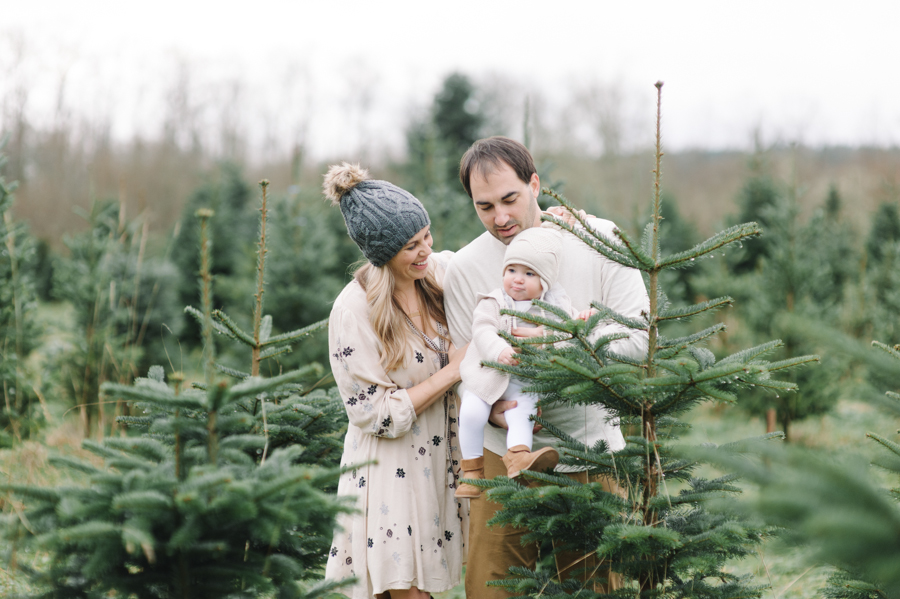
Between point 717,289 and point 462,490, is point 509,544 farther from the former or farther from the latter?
point 717,289

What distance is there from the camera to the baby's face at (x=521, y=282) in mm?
2656

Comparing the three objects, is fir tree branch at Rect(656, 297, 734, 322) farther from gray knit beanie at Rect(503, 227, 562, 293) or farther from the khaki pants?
the khaki pants

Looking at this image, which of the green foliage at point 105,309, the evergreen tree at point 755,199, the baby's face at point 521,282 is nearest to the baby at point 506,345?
the baby's face at point 521,282

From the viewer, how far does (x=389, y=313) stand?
2.84m

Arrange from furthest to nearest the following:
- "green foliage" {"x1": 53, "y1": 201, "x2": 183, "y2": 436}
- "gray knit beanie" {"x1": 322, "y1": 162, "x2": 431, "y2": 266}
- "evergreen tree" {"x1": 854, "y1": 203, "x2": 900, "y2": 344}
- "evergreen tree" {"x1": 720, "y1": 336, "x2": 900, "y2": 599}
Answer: "evergreen tree" {"x1": 854, "y1": 203, "x2": 900, "y2": 344} < "green foliage" {"x1": 53, "y1": 201, "x2": 183, "y2": 436} < "gray knit beanie" {"x1": 322, "y1": 162, "x2": 431, "y2": 266} < "evergreen tree" {"x1": 720, "y1": 336, "x2": 900, "y2": 599}

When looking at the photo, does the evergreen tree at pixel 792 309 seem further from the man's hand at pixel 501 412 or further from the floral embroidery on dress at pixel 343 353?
the floral embroidery on dress at pixel 343 353

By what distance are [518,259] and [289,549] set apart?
141 cm

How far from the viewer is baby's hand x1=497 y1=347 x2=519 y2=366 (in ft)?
8.07

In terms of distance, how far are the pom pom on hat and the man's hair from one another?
541 millimetres

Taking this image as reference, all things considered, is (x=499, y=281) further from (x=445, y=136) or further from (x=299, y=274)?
(x=445, y=136)

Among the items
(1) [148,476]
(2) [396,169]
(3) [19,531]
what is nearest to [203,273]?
(1) [148,476]

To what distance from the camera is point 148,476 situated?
161cm

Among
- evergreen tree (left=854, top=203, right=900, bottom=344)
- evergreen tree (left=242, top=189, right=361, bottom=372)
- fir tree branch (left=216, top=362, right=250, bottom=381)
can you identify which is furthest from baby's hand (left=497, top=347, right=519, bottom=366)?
evergreen tree (left=854, top=203, right=900, bottom=344)

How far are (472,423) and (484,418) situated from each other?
0.05 m
